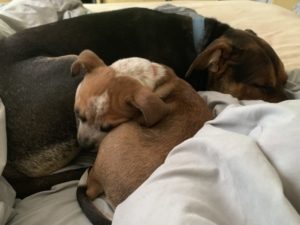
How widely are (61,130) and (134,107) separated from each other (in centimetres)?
32

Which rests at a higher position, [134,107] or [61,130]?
[134,107]

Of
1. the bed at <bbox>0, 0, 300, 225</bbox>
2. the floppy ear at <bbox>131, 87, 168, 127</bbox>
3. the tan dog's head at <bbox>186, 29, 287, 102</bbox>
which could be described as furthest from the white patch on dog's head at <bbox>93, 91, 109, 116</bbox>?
the tan dog's head at <bbox>186, 29, 287, 102</bbox>

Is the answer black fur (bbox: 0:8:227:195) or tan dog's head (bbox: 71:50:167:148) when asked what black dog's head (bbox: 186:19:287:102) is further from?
tan dog's head (bbox: 71:50:167:148)

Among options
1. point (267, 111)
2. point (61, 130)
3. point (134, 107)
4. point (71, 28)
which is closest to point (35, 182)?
point (61, 130)

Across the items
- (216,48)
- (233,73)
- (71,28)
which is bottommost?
(233,73)

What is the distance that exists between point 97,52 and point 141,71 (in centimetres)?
31

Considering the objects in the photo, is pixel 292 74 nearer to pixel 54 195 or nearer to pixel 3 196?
pixel 54 195

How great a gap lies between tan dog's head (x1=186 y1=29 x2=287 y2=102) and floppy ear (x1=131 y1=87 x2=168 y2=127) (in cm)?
45

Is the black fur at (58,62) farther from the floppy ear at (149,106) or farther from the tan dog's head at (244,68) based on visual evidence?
the floppy ear at (149,106)

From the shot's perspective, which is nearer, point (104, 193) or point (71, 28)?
point (104, 193)

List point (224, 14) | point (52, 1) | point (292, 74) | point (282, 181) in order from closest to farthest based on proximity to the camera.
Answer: point (282, 181) < point (292, 74) < point (52, 1) < point (224, 14)

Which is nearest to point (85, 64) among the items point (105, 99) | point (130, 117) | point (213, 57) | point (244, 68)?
point (105, 99)

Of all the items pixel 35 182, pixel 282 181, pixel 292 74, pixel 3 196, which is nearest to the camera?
pixel 282 181

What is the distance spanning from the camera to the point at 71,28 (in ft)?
5.53
